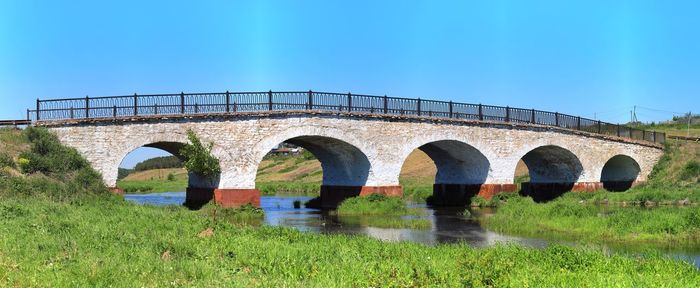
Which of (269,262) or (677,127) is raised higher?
(677,127)

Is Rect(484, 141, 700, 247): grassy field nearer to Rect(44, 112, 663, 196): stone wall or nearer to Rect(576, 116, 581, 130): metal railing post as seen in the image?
Rect(44, 112, 663, 196): stone wall

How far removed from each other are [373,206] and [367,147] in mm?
3144

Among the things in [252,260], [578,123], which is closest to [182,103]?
[252,260]

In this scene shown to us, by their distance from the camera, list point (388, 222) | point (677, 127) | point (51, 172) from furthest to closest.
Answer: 1. point (677, 127)
2. point (388, 222)
3. point (51, 172)

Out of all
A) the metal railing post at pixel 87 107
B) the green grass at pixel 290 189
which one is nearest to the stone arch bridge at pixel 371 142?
the metal railing post at pixel 87 107

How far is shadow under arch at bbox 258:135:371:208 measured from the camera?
1358 inches

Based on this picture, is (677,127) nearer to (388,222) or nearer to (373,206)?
(373,206)

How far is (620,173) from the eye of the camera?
1981 inches

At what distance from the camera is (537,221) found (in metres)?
26.2

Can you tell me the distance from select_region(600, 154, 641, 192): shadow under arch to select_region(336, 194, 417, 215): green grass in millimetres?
22838

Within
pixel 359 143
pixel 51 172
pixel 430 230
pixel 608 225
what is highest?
pixel 359 143

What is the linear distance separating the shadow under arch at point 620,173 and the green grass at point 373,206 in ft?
74.9

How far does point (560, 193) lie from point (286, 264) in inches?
1468

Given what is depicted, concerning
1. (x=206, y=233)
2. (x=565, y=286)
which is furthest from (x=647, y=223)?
(x=206, y=233)
